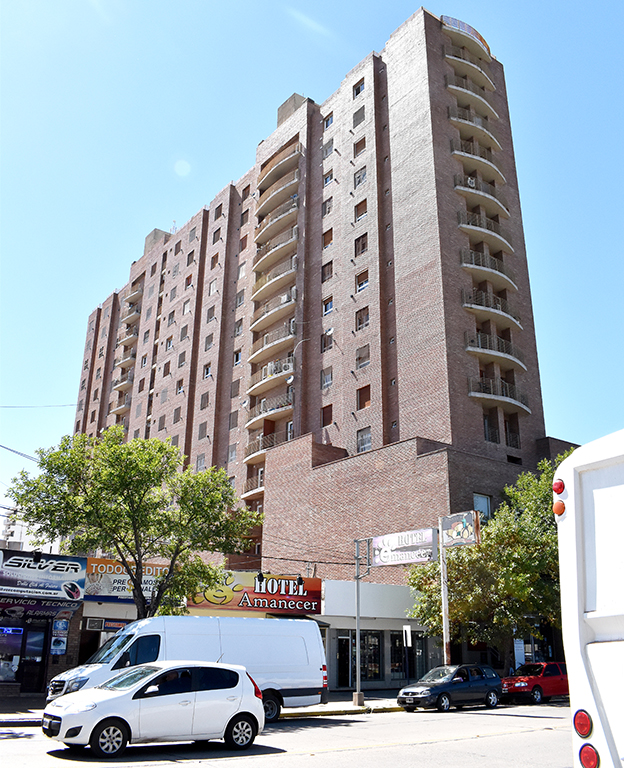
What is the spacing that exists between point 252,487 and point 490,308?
1924 centimetres

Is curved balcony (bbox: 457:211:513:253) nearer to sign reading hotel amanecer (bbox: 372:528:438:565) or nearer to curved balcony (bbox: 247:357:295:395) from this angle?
curved balcony (bbox: 247:357:295:395)

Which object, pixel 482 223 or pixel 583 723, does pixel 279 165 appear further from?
pixel 583 723

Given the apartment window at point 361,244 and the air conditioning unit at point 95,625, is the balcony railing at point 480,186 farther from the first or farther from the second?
the air conditioning unit at point 95,625

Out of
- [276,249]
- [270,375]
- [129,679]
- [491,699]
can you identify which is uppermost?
[276,249]

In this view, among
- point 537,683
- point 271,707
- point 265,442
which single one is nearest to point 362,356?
point 265,442

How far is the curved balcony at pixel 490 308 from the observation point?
37906 mm

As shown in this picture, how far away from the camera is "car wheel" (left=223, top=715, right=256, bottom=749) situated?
11.9m

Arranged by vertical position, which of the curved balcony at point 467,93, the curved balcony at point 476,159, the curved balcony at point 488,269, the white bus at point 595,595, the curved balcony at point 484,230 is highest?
the curved balcony at point 467,93

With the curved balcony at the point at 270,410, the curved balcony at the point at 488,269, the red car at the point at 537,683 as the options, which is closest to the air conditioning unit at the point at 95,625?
the red car at the point at 537,683

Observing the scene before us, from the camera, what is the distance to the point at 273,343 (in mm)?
45812

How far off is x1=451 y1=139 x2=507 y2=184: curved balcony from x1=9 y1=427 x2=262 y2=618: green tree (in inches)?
1096

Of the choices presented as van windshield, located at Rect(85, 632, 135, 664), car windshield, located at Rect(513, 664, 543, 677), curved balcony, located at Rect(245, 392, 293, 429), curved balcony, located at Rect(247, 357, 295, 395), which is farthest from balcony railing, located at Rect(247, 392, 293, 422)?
van windshield, located at Rect(85, 632, 135, 664)

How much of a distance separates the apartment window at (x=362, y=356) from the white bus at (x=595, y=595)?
3525cm

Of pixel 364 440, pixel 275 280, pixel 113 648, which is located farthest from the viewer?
pixel 275 280
